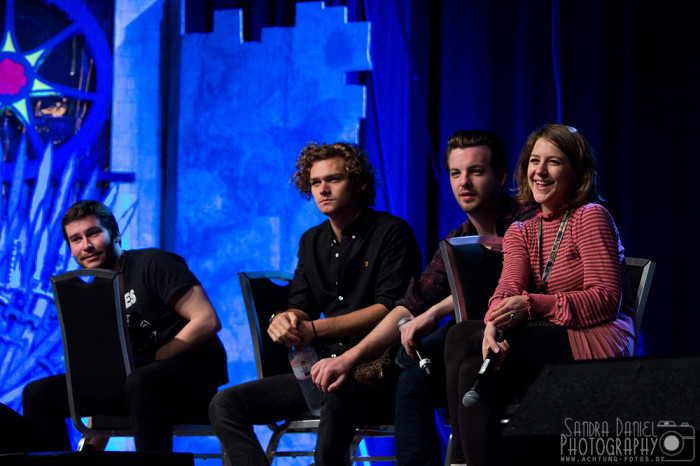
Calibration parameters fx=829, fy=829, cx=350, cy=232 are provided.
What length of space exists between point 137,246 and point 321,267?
1.73 metres

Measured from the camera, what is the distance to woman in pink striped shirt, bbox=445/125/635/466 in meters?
1.78

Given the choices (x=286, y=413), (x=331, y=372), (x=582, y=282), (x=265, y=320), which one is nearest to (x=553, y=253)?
(x=582, y=282)

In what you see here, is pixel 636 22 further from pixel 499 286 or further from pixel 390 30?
pixel 499 286

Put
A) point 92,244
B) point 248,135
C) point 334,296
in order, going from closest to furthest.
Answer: point 334,296 < point 92,244 < point 248,135

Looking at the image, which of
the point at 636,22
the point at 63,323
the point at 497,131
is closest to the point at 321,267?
the point at 63,323

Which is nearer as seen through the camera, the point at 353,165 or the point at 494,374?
the point at 494,374

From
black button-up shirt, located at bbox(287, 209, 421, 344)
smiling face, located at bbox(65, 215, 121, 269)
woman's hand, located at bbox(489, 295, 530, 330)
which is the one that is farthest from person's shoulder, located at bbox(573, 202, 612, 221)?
smiling face, located at bbox(65, 215, 121, 269)

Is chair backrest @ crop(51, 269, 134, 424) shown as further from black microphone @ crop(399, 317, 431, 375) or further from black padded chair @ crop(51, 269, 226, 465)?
black microphone @ crop(399, 317, 431, 375)

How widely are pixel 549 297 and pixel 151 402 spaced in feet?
4.12

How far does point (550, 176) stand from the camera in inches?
77.7

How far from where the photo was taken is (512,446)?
126 centimetres

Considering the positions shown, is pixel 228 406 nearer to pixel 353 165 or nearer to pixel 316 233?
pixel 316 233

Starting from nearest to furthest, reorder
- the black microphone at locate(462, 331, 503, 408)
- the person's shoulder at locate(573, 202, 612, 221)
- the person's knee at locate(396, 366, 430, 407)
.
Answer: the black microphone at locate(462, 331, 503, 408) → the person's shoulder at locate(573, 202, 612, 221) → the person's knee at locate(396, 366, 430, 407)

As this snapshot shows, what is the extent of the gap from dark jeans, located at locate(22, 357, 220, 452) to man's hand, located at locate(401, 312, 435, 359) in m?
0.80
